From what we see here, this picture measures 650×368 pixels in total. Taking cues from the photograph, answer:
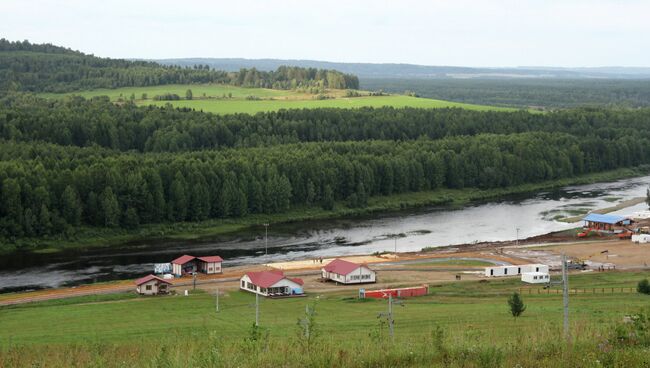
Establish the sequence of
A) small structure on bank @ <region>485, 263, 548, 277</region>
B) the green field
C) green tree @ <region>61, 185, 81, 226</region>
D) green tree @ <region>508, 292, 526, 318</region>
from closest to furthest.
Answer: green tree @ <region>508, 292, 526, 318</region> → small structure on bank @ <region>485, 263, 548, 277</region> → green tree @ <region>61, 185, 81, 226</region> → the green field

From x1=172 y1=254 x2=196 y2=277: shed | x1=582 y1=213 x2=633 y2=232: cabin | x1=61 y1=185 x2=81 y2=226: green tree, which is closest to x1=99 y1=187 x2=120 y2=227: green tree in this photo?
x1=61 y1=185 x2=81 y2=226: green tree

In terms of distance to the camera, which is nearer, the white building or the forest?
the white building

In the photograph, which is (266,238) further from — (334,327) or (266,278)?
(334,327)

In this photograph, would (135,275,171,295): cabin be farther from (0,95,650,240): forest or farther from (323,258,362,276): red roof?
(0,95,650,240): forest

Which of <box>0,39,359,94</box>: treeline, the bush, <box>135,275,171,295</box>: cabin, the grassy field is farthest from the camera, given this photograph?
<box>0,39,359,94</box>: treeline

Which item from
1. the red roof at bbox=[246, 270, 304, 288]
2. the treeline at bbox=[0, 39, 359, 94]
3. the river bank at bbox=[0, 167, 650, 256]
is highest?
the treeline at bbox=[0, 39, 359, 94]

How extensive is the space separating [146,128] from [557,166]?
175 feet

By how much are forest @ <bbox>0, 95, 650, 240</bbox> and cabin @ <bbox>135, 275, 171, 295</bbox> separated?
23191mm

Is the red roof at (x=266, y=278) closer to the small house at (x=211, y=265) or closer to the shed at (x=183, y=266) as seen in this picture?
the small house at (x=211, y=265)

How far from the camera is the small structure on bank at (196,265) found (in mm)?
60344

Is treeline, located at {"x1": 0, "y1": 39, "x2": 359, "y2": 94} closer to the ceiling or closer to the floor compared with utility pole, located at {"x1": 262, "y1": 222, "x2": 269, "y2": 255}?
closer to the ceiling

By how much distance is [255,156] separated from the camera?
320ft

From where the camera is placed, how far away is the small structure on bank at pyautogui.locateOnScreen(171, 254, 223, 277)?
2376 inches

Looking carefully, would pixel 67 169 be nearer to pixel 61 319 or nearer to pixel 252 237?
pixel 252 237
